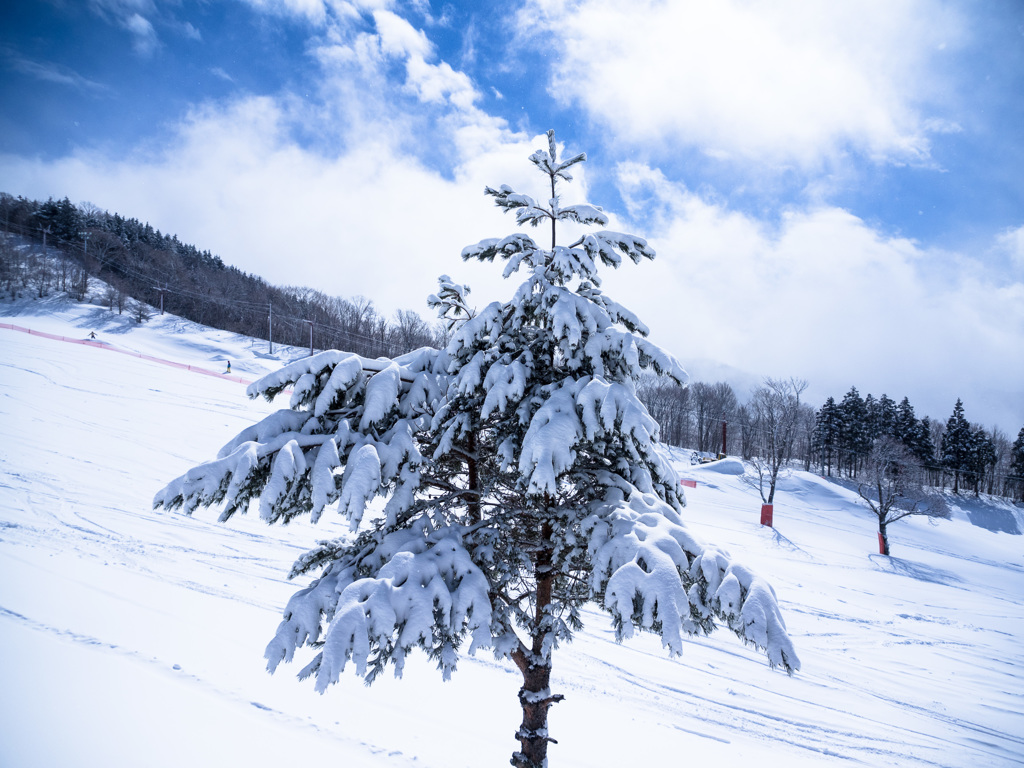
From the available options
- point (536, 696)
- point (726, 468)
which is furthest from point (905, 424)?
point (536, 696)

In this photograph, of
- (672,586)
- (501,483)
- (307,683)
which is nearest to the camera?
(672,586)

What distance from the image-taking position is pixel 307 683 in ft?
25.2

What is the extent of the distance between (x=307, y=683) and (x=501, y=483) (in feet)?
19.6

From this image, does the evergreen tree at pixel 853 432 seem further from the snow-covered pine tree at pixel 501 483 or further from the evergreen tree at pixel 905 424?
the snow-covered pine tree at pixel 501 483

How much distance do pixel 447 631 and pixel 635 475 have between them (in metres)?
2.23

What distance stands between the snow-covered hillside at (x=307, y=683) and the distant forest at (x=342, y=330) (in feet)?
102

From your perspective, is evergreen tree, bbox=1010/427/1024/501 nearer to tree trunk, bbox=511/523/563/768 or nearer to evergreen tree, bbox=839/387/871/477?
→ evergreen tree, bbox=839/387/871/477

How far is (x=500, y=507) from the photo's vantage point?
4641mm

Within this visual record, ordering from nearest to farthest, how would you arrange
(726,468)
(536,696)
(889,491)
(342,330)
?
1. (536,696)
2. (889,491)
3. (726,468)
4. (342,330)

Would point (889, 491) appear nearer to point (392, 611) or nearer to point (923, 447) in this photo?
point (392, 611)

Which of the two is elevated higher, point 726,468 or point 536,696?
point 536,696

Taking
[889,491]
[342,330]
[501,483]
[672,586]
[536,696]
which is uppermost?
[342,330]

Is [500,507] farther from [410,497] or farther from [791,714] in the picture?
[791,714]

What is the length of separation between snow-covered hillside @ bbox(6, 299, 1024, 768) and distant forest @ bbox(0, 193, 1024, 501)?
31.2 metres
